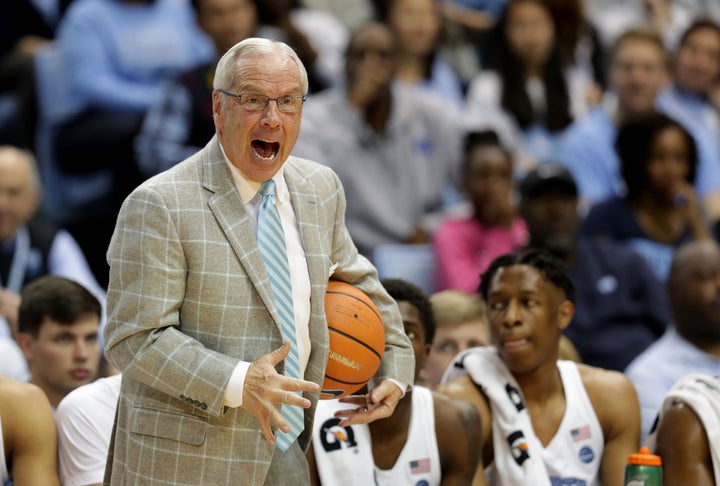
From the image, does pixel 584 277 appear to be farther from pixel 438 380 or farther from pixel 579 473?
pixel 579 473

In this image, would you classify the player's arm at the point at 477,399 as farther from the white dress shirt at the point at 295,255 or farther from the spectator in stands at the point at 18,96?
the spectator in stands at the point at 18,96

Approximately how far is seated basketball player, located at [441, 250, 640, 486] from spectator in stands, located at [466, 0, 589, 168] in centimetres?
372

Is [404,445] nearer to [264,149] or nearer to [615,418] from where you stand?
[615,418]

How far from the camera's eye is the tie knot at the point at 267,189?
3.58 m

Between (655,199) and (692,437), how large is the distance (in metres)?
3.26

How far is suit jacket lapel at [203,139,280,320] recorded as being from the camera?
342cm

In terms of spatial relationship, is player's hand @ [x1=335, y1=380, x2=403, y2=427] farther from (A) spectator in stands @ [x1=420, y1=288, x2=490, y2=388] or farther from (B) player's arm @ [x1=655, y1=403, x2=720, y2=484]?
(A) spectator in stands @ [x1=420, y1=288, x2=490, y2=388]

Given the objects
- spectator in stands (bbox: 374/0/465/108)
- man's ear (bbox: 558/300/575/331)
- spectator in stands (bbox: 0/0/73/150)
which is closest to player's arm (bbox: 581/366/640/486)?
man's ear (bbox: 558/300/575/331)

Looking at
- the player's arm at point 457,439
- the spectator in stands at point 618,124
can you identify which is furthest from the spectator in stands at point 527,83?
the player's arm at point 457,439

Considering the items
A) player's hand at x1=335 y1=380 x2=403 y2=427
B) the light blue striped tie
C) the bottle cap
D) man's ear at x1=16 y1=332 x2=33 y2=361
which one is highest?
the light blue striped tie

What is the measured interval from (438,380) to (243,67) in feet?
8.31

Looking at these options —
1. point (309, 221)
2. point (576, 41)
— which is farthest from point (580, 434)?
point (576, 41)

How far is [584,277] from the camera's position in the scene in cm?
666

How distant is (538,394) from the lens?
492cm
